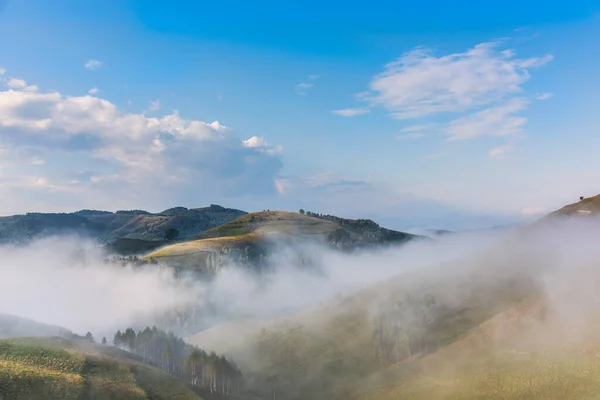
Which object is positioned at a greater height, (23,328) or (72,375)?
(23,328)

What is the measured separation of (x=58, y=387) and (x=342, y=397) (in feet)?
355

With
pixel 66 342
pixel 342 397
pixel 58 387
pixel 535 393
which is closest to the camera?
pixel 58 387

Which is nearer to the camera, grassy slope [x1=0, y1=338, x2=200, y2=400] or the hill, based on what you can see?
grassy slope [x1=0, y1=338, x2=200, y2=400]

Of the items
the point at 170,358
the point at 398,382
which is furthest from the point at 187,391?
the point at 398,382

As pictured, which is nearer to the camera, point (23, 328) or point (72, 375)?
point (72, 375)

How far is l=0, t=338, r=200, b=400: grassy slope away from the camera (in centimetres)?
10675

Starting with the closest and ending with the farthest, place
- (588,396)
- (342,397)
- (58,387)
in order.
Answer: (58,387)
(588,396)
(342,397)

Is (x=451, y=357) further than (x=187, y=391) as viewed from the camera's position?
Yes

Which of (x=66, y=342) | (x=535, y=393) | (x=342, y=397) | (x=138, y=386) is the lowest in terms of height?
(x=342, y=397)

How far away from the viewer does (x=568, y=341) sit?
169625mm

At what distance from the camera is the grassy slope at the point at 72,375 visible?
107 metres

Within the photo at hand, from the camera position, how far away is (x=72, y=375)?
391 feet

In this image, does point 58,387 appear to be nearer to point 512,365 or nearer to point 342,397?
point 342,397

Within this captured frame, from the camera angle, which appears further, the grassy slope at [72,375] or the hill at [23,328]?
the hill at [23,328]
